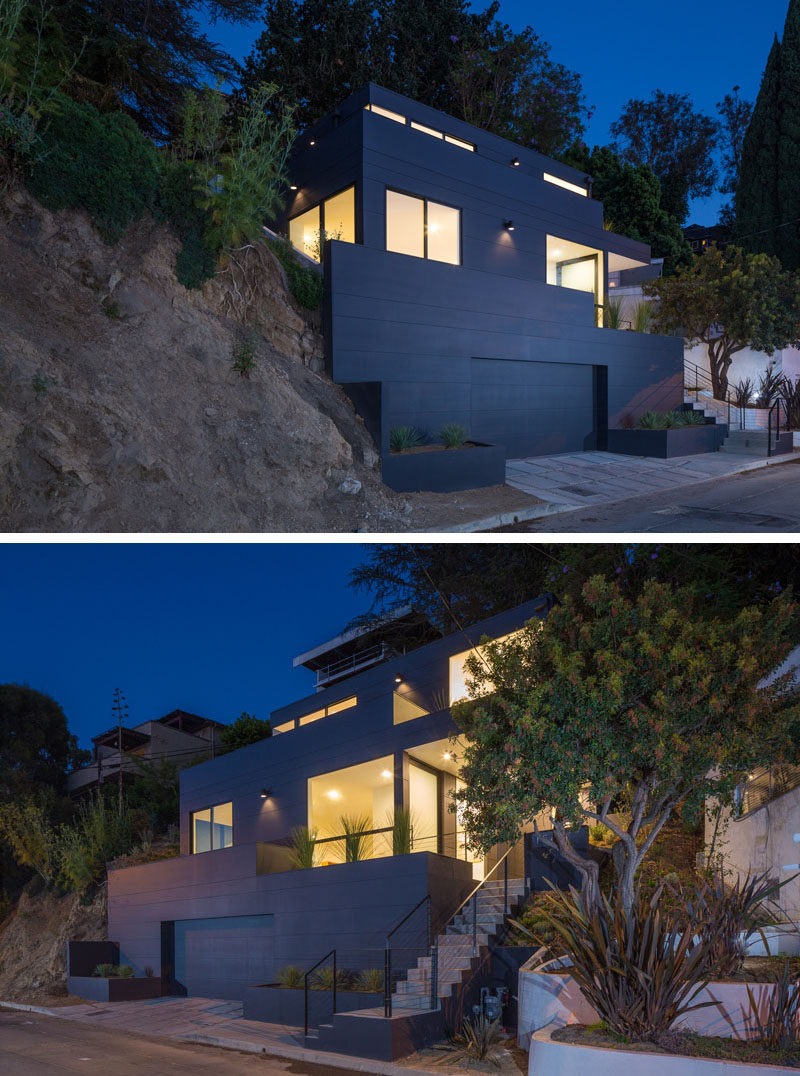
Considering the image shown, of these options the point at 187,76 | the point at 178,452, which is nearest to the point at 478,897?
the point at 178,452

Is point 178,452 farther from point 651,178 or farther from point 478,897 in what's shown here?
point 651,178

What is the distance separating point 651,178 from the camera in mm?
32562

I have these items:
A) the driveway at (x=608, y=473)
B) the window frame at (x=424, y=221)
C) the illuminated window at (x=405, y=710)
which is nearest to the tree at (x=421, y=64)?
the window frame at (x=424, y=221)

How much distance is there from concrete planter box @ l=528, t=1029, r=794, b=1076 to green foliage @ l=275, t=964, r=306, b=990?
6242 mm

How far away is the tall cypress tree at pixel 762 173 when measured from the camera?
30.0m

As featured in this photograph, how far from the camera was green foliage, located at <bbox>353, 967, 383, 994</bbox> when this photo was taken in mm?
10305

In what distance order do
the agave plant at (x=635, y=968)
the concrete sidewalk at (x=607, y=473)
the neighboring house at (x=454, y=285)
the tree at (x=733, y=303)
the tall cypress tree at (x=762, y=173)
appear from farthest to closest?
the tall cypress tree at (x=762, y=173), the tree at (x=733, y=303), the neighboring house at (x=454, y=285), the concrete sidewalk at (x=607, y=473), the agave plant at (x=635, y=968)

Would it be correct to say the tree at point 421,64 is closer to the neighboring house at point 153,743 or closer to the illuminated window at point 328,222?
the illuminated window at point 328,222

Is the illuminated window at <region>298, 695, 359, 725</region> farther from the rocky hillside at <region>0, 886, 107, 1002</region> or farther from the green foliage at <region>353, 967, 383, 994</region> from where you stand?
the rocky hillside at <region>0, 886, 107, 1002</region>

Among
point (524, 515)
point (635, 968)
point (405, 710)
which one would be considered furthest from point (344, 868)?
point (635, 968)

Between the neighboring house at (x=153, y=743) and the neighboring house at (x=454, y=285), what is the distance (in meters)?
19.3

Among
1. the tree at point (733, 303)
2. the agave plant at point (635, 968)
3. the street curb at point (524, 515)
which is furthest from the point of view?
the tree at point (733, 303)

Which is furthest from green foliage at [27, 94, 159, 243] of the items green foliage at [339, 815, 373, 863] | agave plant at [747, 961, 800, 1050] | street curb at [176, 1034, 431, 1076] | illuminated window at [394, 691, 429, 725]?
agave plant at [747, 961, 800, 1050]

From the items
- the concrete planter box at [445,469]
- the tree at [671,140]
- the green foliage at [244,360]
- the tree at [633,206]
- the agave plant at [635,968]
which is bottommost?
the agave plant at [635,968]
